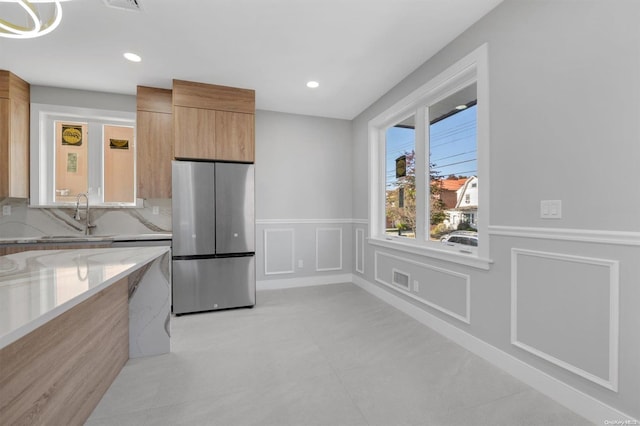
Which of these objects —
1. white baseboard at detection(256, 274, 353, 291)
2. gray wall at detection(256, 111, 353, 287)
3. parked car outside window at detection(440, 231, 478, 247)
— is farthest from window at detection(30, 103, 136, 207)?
parked car outside window at detection(440, 231, 478, 247)

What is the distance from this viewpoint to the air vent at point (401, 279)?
3123 mm

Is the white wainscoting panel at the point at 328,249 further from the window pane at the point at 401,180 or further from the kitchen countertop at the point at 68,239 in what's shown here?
the kitchen countertop at the point at 68,239

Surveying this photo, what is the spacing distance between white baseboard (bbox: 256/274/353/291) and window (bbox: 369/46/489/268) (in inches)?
39.2

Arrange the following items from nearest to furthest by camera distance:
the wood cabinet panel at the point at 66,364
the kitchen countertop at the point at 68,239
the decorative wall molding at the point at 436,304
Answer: the wood cabinet panel at the point at 66,364 < the decorative wall molding at the point at 436,304 < the kitchen countertop at the point at 68,239

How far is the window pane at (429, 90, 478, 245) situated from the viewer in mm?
2451

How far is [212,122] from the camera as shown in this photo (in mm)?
3318

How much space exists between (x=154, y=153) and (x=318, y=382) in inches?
125

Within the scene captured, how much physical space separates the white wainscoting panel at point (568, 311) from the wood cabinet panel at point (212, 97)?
10.3 ft

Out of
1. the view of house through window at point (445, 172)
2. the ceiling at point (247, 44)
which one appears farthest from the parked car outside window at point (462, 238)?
the ceiling at point (247, 44)

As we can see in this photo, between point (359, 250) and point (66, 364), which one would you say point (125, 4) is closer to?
point (66, 364)

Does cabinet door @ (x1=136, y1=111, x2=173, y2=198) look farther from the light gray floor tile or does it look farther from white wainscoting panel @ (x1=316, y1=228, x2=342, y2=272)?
the light gray floor tile

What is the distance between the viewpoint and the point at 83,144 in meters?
3.64

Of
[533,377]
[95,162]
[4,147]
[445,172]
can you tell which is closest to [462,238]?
[445,172]

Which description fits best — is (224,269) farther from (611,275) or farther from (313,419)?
(611,275)
